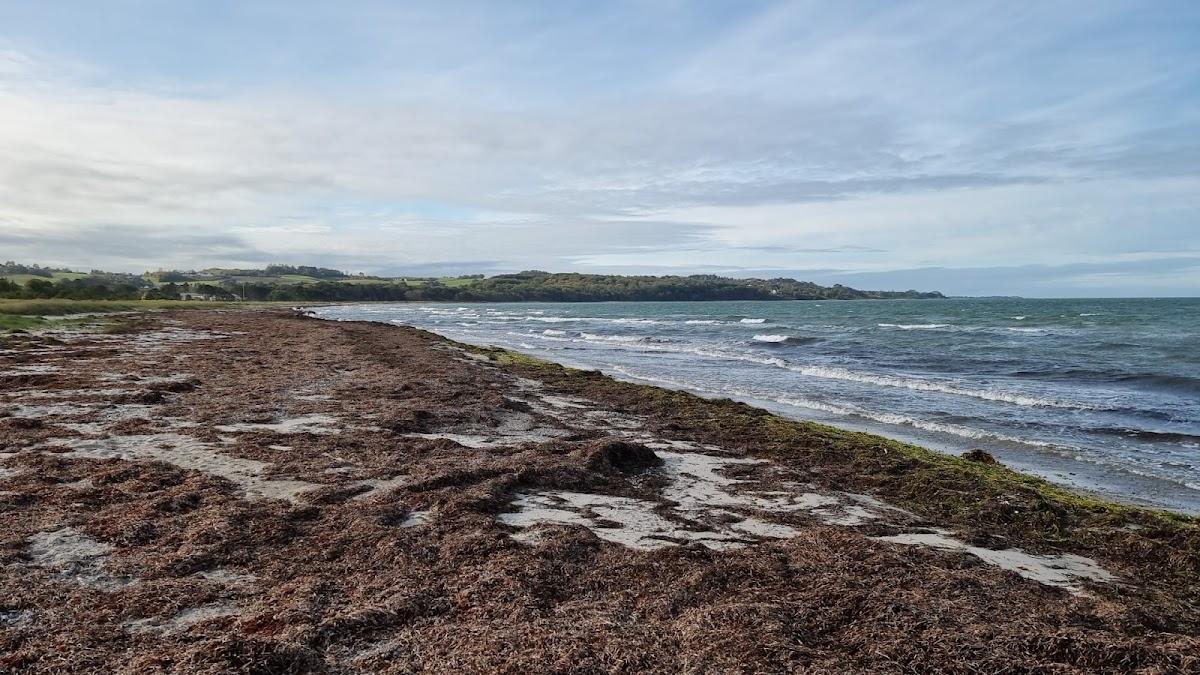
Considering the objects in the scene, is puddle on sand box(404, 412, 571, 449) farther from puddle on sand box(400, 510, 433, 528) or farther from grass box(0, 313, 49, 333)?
grass box(0, 313, 49, 333)

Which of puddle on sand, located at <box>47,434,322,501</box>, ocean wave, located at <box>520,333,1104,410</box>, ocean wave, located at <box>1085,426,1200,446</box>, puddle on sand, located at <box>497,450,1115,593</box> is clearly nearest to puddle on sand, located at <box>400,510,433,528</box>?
puddle on sand, located at <box>497,450,1115,593</box>

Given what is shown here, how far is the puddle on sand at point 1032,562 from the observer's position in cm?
625

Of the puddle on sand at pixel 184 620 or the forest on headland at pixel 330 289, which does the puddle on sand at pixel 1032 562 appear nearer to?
the puddle on sand at pixel 184 620

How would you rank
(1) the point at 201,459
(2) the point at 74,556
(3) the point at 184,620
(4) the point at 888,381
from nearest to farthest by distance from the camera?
(3) the point at 184,620, (2) the point at 74,556, (1) the point at 201,459, (4) the point at 888,381

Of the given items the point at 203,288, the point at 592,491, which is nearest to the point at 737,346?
the point at 592,491

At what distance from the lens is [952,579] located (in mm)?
5719

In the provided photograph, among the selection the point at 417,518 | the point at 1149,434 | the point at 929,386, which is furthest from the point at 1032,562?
the point at 929,386

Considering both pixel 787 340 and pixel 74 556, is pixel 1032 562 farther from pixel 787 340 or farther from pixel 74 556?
pixel 787 340

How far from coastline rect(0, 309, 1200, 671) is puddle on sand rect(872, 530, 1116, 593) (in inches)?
1.8

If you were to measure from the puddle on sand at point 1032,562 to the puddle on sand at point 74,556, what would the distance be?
6.65m

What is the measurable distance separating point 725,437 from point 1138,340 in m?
37.1

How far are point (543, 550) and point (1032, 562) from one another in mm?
4640

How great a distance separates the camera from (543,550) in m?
6.07

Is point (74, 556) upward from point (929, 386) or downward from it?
upward
